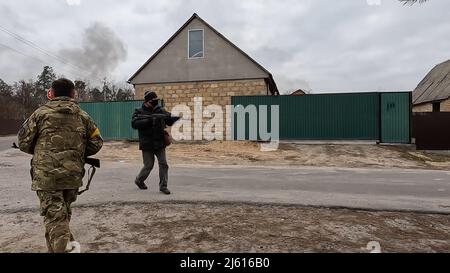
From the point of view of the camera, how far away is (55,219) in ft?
9.69

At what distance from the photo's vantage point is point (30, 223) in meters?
4.30

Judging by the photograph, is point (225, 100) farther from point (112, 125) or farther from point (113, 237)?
point (113, 237)

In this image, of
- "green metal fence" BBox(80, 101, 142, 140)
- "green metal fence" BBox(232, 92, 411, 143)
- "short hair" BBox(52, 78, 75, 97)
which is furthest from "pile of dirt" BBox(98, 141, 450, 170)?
"short hair" BBox(52, 78, 75, 97)

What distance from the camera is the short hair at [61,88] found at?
320 cm

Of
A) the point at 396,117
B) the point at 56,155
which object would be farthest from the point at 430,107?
the point at 56,155

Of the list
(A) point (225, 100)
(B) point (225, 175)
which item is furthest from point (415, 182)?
(A) point (225, 100)

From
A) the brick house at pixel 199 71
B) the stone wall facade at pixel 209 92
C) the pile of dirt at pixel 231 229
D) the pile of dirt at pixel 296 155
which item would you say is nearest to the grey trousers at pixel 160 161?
the pile of dirt at pixel 231 229

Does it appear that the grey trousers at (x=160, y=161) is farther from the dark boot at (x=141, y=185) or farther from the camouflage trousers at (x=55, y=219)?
the camouflage trousers at (x=55, y=219)

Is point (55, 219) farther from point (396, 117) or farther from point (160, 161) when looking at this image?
point (396, 117)

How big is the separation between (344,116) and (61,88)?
15.1 meters

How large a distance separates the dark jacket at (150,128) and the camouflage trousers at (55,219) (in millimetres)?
2487

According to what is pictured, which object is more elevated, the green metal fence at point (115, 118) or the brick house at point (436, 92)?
the brick house at point (436, 92)

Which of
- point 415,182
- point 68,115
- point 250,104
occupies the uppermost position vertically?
point 250,104
